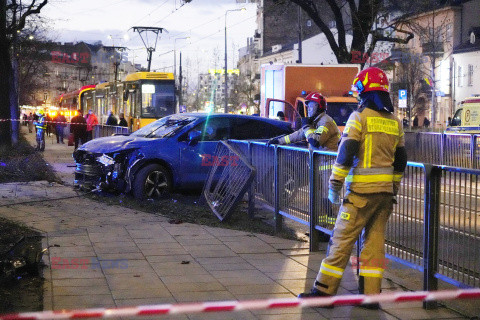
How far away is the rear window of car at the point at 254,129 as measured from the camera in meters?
14.4

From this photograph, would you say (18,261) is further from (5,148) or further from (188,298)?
(5,148)

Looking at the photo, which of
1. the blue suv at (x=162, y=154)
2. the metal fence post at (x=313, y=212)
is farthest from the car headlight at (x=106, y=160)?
the metal fence post at (x=313, y=212)

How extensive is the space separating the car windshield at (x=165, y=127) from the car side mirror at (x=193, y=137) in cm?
37

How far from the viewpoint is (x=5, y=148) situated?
24266 mm

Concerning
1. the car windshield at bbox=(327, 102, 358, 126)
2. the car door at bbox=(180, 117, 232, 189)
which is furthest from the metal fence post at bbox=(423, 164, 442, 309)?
the car windshield at bbox=(327, 102, 358, 126)

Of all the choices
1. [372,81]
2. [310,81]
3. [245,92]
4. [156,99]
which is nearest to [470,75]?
[245,92]

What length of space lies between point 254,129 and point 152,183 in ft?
8.02

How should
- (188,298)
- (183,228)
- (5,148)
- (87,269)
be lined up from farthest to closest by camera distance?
1. (5,148)
2. (183,228)
3. (87,269)
4. (188,298)

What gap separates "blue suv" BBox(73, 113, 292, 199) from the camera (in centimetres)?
1312

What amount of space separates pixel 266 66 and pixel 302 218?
1582 centimetres

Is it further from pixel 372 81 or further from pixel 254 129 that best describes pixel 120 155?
pixel 372 81

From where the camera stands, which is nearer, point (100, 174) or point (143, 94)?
point (100, 174)

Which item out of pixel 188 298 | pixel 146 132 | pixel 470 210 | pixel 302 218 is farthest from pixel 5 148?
pixel 470 210

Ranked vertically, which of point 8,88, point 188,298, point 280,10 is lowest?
point 188,298
